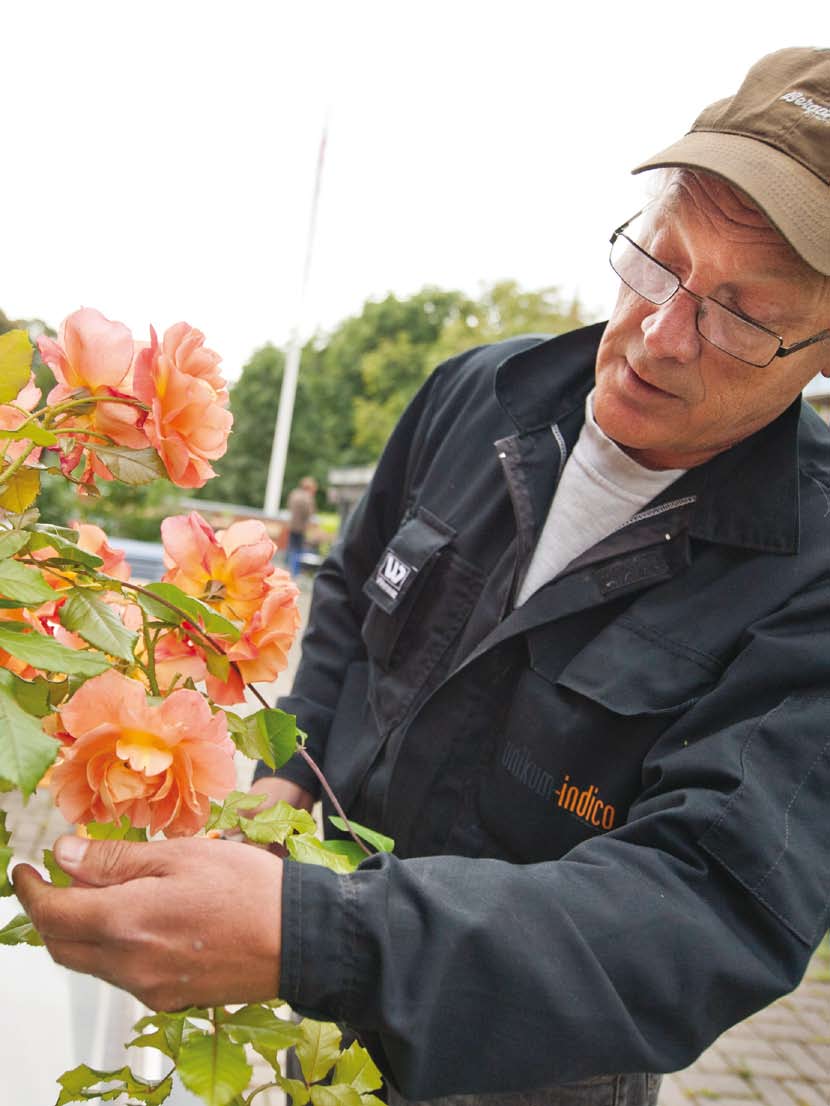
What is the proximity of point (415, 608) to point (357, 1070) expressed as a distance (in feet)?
2.80

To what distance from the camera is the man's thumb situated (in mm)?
916

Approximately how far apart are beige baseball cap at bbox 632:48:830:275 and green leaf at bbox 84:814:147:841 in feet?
3.49

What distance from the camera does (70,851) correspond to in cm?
91

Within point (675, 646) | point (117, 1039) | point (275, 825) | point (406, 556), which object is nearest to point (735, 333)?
point (675, 646)

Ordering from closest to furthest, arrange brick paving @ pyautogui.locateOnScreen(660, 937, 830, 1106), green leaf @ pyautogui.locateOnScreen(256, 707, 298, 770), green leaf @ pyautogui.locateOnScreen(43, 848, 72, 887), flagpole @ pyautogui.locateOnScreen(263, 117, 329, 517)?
green leaf @ pyautogui.locateOnScreen(43, 848, 72, 887), green leaf @ pyautogui.locateOnScreen(256, 707, 298, 770), brick paving @ pyautogui.locateOnScreen(660, 937, 830, 1106), flagpole @ pyautogui.locateOnScreen(263, 117, 329, 517)

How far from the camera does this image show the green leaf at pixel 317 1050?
119 centimetres

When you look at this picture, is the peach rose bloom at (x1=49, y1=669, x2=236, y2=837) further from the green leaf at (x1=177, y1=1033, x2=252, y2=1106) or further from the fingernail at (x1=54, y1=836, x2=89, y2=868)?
the green leaf at (x1=177, y1=1033, x2=252, y2=1106)

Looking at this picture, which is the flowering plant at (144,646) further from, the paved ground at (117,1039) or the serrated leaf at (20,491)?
the paved ground at (117,1039)

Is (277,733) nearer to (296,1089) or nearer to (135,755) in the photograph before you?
(135,755)

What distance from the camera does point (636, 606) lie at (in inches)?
62.9

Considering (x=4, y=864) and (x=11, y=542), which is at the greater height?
(x=11, y=542)

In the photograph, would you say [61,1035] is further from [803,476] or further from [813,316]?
[813,316]

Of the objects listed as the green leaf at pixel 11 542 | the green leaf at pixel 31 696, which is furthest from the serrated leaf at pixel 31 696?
the green leaf at pixel 11 542

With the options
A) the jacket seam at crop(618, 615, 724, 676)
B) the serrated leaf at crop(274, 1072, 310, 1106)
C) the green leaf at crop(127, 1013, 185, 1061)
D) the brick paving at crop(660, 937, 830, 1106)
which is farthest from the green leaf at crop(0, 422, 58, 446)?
the brick paving at crop(660, 937, 830, 1106)
